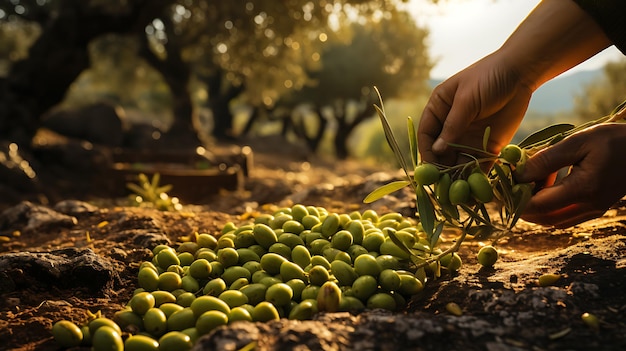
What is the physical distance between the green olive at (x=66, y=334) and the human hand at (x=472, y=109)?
1544 mm

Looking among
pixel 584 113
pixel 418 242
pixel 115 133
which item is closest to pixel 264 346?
pixel 418 242

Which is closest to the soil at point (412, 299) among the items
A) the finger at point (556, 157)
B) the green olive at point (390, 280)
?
the green olive at point (390, 280)

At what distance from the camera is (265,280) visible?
2061 mm

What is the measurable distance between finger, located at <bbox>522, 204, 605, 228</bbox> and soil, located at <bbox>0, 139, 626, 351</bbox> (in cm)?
18

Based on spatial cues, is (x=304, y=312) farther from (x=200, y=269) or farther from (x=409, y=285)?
(x=200, y=269)

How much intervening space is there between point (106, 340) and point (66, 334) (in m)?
0.20

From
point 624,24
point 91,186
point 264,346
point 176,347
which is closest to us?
point 264,346

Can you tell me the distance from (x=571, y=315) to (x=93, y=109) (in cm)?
1543

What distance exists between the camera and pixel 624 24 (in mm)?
1959

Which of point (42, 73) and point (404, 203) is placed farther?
point (42, 73)

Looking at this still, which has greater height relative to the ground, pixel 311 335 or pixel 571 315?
pixel 311 335

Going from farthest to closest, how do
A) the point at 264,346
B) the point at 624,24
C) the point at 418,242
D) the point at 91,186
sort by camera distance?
the point at 91,186
the point at 418,242
the point at 624,24
the point at 264,346

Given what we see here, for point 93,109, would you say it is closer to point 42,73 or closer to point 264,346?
point 42,73

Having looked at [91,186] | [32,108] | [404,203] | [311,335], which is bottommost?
[311,335]
